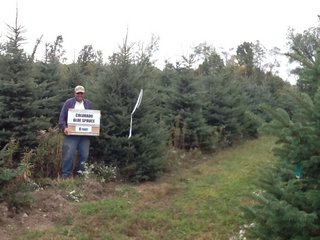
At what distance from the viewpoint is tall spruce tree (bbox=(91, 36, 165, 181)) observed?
9.65 metres

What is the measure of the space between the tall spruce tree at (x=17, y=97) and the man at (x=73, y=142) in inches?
21.4

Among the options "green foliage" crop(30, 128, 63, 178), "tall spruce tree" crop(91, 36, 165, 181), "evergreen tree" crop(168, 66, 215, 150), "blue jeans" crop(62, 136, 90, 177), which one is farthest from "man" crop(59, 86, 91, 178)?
"evergreen tree" crop(168, 66, 215, 150)

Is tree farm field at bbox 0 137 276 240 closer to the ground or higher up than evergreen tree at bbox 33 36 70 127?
closer to the ground

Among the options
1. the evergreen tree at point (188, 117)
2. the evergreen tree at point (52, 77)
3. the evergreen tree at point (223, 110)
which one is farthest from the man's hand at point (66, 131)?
the evergreen tree at point (223, 110)

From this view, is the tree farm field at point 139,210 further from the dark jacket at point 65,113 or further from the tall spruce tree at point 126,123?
the dark jacket at point 65,113

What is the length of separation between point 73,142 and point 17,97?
160cm

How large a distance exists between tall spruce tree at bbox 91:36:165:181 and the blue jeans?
0.57 m

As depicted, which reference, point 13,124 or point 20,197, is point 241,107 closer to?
point 13,124

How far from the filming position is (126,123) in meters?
9.78

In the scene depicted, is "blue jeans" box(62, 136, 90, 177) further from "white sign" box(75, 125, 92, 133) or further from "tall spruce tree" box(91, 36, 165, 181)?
"tall spruce tree" box(91, 36, 165, 181)

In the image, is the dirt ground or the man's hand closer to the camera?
the dirt ground

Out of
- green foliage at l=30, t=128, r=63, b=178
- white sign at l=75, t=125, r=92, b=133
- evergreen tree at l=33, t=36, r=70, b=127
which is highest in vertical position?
evergreen tree at l=33, t=36, r=70, b=127

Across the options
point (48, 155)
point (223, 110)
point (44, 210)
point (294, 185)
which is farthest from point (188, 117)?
point (294, 185)

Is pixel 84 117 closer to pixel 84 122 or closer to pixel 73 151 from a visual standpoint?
pixel 84 122
